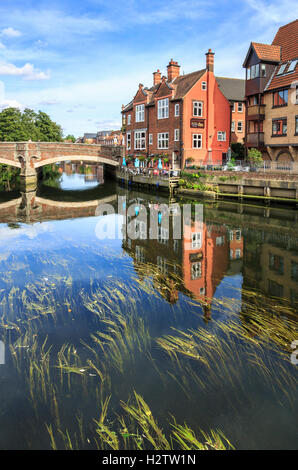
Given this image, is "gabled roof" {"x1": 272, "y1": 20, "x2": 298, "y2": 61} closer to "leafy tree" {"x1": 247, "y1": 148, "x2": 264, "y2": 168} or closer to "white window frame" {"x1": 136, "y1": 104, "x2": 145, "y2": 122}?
"leafy tree" {"x1": 247, "y1": 148, "x2": 264, "y2": 168}

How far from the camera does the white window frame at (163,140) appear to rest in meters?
46.3

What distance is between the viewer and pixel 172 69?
1909 inches

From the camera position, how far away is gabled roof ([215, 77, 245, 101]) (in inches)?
2082

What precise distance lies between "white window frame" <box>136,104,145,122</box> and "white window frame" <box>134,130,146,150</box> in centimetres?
178

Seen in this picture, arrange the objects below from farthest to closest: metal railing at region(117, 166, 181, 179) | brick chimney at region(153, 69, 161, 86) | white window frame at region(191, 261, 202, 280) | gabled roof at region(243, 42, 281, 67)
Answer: brick chimney at region(153, 69, 161, 86)
metal railing at region(117, 166, 181, 179)
gabled roof at region(243, 42, 281, 67)
white window frame at region(191, 261, 202, 280)

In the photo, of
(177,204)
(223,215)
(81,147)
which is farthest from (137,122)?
(223,215)

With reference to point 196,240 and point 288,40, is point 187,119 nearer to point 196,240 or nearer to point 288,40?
point 288,40

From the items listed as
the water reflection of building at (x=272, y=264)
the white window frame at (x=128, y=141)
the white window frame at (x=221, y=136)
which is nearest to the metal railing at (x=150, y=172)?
the white window frame at (x=128, y=141)

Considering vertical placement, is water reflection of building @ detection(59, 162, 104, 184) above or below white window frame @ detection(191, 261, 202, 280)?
above

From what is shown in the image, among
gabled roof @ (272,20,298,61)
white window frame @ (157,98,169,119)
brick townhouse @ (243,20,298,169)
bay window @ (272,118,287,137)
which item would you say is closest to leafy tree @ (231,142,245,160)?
brick townhouse @ (243,20,298,169)

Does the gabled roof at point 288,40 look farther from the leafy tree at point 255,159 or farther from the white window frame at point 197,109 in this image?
the leafy tree at point 255,159

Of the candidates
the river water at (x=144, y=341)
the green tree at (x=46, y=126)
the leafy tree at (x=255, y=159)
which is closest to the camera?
the river water at (x=144, y=341)

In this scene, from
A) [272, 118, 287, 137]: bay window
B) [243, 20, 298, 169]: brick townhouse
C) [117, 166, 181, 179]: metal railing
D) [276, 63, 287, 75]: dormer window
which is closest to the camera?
[243, 20, 298, 169]: brick townhouse

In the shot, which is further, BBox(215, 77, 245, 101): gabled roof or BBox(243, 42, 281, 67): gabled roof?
BBox(215, 77, 245, 101): gabled roof
